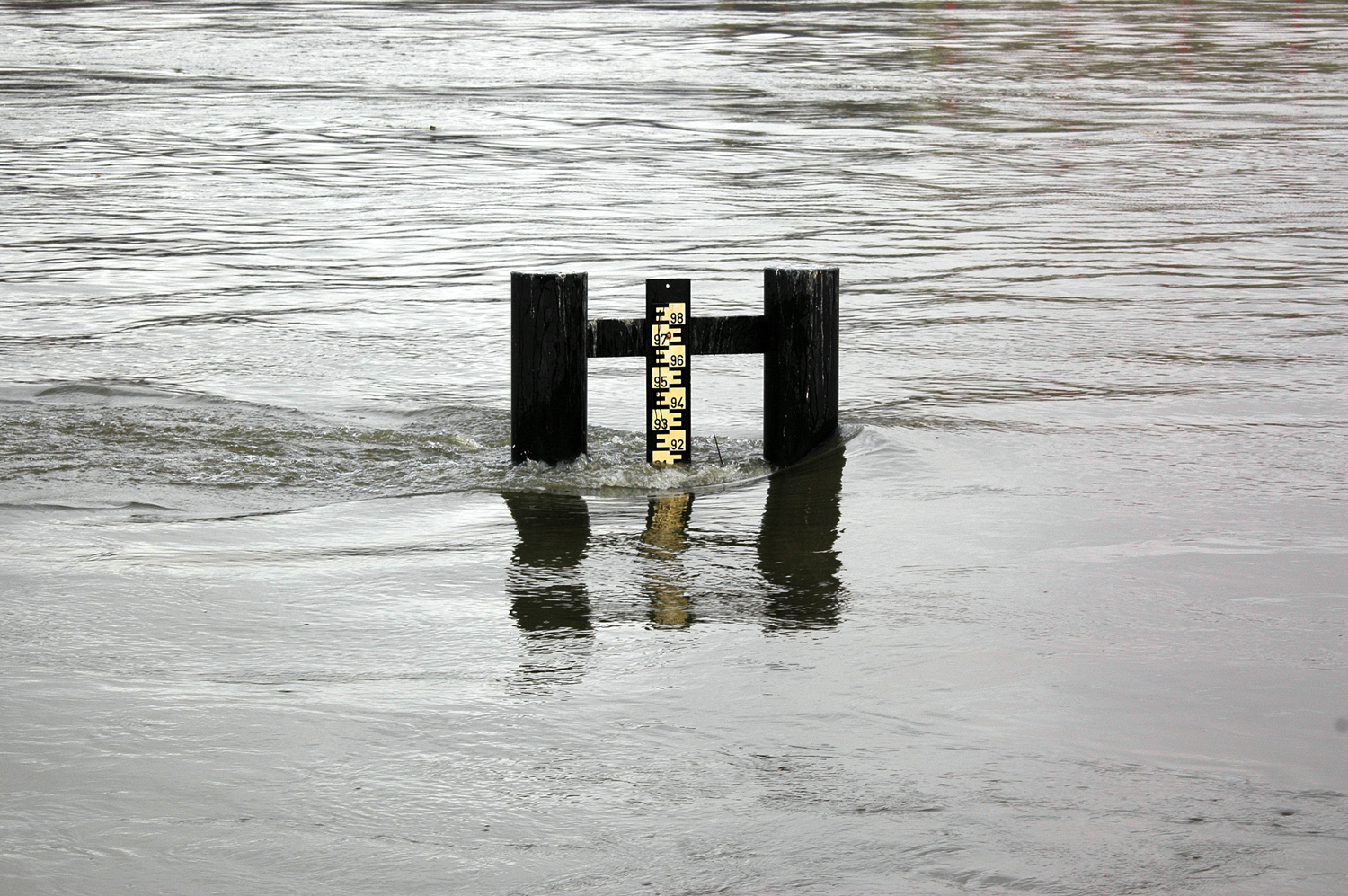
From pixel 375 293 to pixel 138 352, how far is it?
262 cm

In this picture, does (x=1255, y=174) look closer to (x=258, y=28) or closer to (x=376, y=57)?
(x=376, y=57)

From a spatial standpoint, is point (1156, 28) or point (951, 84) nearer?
point (951, 84)

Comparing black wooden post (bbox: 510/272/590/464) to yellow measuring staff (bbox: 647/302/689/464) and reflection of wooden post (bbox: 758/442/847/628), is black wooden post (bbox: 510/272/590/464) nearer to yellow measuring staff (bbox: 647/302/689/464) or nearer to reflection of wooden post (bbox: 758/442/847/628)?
yellow measuring staff (bbox: 647/302/689/464)

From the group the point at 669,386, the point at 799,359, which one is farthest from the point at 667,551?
the point at 799,359

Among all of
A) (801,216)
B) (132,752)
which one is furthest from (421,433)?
(801,216)

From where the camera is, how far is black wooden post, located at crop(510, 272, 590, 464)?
304 inches

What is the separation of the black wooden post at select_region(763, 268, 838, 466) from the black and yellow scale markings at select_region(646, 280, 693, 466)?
0.44 m

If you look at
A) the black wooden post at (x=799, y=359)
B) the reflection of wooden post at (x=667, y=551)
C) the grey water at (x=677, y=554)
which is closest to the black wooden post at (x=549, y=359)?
the grey water at (x=677, y=554)

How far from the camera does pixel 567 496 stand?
25.7ft

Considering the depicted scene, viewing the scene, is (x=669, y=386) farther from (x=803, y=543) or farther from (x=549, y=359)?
(x=803, y=543)

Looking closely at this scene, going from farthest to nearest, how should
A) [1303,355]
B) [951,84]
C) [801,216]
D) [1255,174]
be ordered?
1. [951,84]
2. [1255,174]
3. [801,216]
4. [1303,355]

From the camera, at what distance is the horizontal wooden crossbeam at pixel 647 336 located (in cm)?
786

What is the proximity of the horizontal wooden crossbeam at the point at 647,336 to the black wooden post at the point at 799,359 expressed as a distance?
0.45 ft

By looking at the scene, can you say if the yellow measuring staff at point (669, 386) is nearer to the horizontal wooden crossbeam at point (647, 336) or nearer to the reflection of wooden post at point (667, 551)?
the horizontal wooden crossbeam at point (647, 336)
